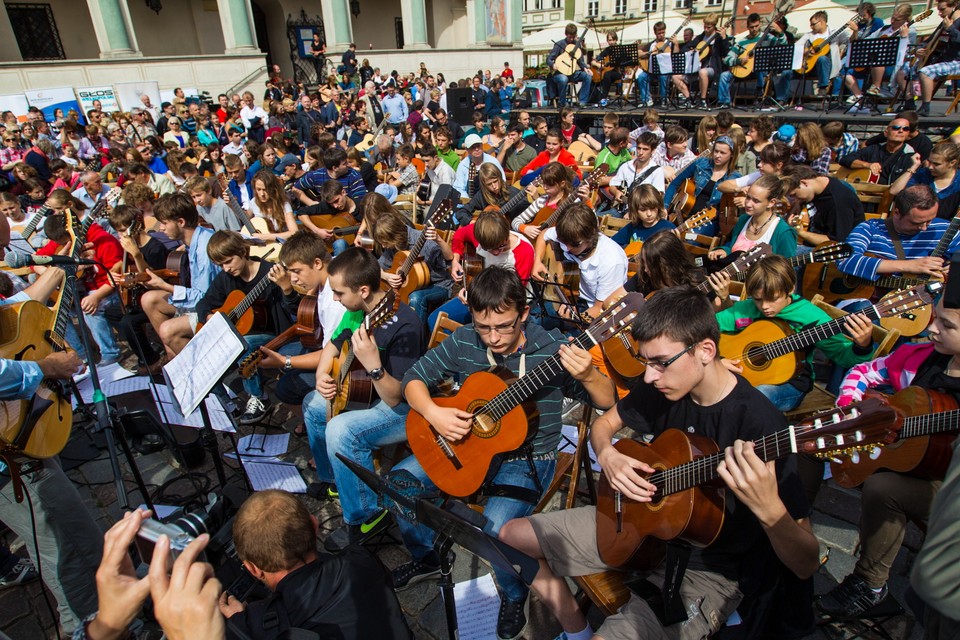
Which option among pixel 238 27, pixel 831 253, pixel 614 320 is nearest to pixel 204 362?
pixel 614 320

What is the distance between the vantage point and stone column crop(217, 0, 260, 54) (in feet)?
73.8

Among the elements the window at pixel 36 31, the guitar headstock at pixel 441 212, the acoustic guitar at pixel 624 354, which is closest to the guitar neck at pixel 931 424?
the acoustic guitar at pixel 624 354

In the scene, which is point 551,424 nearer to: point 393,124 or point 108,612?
point 108,612

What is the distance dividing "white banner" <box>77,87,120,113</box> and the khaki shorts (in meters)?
21.0

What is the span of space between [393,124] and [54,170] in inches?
339

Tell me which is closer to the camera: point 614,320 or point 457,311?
point 614,320

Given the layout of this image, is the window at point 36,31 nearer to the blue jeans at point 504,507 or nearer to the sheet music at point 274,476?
the sheet music at point 274,476

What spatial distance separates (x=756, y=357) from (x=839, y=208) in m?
2.65

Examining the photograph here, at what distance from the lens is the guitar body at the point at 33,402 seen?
9.21 ft

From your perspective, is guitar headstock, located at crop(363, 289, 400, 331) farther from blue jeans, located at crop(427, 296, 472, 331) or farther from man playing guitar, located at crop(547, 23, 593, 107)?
man playing guitar, located at crop(547, 23, 593, 107)

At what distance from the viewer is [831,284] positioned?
4789 mm

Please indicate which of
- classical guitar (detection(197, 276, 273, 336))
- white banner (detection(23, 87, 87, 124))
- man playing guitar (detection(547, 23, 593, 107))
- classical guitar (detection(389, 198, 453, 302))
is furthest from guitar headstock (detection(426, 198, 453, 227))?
white banner (detection(23, 87, 87, 124))

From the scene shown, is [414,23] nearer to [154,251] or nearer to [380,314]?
[154,251]

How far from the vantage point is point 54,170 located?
33.3ft
